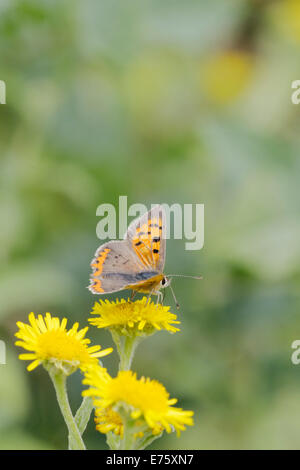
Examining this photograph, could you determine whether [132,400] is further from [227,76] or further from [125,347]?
[227,76]

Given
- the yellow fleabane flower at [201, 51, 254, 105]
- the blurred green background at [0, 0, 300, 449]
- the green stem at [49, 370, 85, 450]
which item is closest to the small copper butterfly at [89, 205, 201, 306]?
the green stem at [49, 370, 85, 450]

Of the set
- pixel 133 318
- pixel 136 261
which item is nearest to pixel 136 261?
pixel 136 261

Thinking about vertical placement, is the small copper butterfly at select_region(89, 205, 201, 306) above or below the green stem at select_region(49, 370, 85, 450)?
above

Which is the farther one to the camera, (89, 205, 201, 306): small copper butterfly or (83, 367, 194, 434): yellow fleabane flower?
(89, 205, 201, 306): small copper butterfly

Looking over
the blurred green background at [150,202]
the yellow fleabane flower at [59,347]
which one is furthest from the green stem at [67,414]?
→ the blurred green background at [150,202]

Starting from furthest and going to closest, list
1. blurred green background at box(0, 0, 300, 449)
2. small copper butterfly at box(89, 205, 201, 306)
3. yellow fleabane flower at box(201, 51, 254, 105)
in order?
yellow fleabane flower at box(201, 51, 254, 105) → blurred green background at box(0, 0, 300, 449) → small copper butterfly at box(89, 205, 201, 306)

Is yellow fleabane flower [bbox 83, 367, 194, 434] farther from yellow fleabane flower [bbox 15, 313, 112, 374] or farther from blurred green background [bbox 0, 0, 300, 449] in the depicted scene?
blurred green background [bbox 0, 0, 300, 449]

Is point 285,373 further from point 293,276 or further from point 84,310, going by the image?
point 84,310
